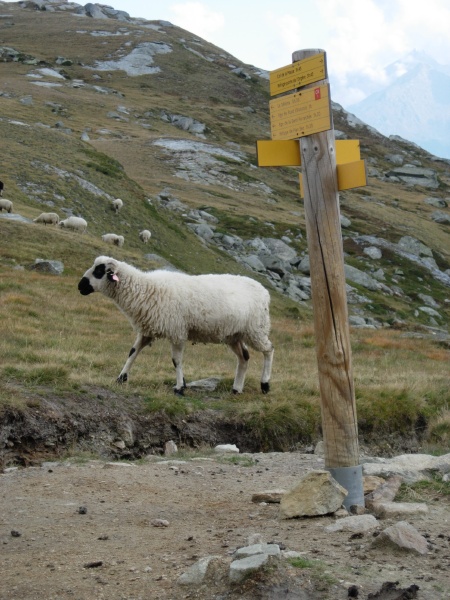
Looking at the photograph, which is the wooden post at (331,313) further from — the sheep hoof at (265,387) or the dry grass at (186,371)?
the sheep hoof at (265,387)

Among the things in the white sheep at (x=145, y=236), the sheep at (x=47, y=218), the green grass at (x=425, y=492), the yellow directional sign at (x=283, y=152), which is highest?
the sheep at (x=47, y=218)

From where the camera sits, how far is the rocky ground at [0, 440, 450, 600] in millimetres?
5402

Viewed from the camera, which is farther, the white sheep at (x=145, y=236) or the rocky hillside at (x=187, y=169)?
the rocky hillside at (x=187, y=169)

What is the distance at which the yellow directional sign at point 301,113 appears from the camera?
24.9 ft

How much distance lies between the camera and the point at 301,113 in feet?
25.6

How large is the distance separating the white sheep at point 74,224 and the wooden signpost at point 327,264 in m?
31.5

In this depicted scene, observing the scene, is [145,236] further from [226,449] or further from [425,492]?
[425,492]

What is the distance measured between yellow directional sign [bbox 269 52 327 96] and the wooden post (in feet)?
0.47

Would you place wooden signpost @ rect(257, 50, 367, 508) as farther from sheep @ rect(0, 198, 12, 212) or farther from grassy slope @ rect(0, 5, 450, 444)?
sheep @ rect(0, 198, 12, 212)

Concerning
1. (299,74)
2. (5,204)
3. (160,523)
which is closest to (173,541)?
(160,523)

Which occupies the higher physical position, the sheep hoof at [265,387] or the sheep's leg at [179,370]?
the sheep's leg at [179,370]

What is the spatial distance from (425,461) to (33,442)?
5737 mm

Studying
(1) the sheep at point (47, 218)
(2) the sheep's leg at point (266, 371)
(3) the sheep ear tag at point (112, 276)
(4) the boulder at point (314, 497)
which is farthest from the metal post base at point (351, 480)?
(1) the sheep at point (47, 218)

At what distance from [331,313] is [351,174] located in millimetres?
→ 1420
